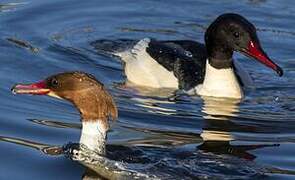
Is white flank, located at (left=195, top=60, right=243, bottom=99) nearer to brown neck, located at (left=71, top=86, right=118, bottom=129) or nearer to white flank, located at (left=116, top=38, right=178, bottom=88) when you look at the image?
white flank, located at (left=116, top=38, right=178, bottom=88)

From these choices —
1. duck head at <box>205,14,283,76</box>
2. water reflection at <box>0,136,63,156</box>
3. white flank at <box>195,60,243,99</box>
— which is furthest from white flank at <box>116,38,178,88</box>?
water reflection at <box>0,136,63,156</box>

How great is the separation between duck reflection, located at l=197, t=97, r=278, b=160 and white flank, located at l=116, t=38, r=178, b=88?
1.85 ft

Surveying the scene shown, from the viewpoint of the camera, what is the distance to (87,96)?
8.42 meters

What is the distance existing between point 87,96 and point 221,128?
2281 millimetres

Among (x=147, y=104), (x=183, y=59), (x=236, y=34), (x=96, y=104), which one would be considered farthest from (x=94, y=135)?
(x=183, y=59)

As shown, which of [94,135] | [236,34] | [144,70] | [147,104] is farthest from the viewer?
[144,70]

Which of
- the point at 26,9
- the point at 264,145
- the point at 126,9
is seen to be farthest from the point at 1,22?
the point at 264,145

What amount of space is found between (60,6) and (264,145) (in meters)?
5.30

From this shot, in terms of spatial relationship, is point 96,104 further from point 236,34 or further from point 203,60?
point 203,60

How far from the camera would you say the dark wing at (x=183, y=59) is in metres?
11.8

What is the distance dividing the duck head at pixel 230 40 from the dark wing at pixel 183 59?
0.30 metres

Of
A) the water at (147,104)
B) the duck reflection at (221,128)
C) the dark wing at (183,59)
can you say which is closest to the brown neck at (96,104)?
the water at (147,104)

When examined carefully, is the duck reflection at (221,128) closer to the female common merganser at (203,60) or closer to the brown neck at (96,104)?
the female common merganser at (203,60)

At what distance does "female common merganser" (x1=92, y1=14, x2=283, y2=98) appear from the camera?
11.4m
